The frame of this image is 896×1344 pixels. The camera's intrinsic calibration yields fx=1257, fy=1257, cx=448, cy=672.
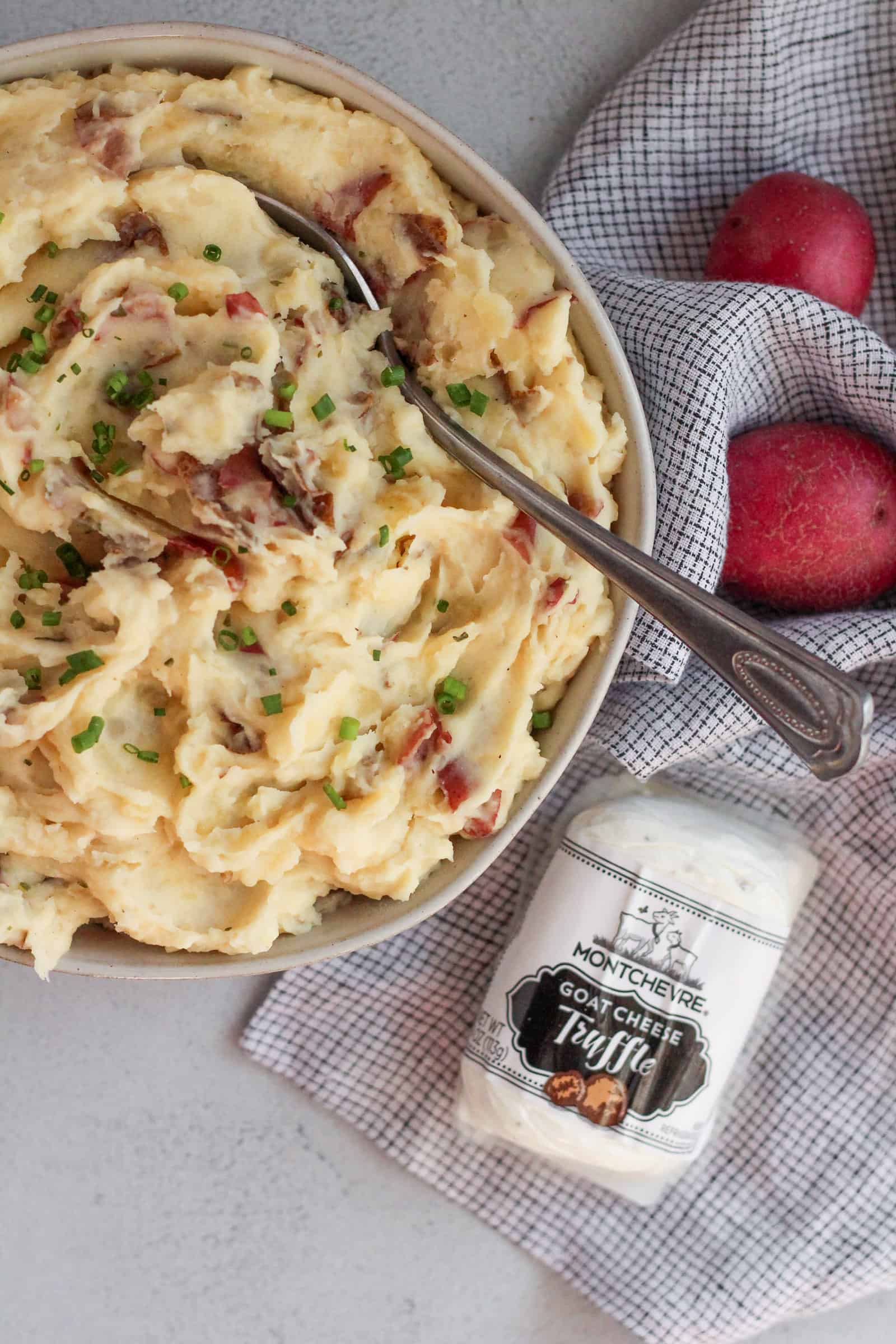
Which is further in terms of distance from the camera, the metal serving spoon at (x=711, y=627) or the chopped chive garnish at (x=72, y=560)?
the chopped chive garnish at (x=72, y=560)

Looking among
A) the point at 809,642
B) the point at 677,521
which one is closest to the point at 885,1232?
the point at 809,642

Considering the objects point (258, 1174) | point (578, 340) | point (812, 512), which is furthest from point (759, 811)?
point (258, 1174)

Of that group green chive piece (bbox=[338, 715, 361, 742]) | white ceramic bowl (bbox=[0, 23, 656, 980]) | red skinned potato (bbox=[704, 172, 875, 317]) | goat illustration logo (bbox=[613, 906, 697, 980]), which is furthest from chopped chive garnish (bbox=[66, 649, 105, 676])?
red skinned potato (bbox=[704, 172, 875, 317])

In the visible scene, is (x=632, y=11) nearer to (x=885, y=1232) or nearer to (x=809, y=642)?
(x=809, y=642)

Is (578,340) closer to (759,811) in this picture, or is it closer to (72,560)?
(72,560)

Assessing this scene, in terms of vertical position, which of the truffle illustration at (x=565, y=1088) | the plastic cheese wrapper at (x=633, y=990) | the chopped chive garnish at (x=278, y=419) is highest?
the chopped chive garnish at (x=278, y=419)

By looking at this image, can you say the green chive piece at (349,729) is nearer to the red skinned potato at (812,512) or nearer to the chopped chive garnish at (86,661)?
the chopped chive garnish at (86,661)

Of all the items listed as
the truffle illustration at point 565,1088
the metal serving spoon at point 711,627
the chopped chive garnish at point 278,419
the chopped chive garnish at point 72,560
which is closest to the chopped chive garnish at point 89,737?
the chopped chive garnish at point 72,560
